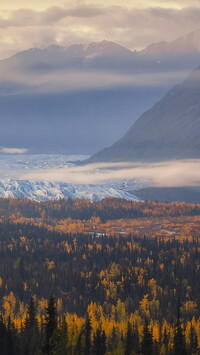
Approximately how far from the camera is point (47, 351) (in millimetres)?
158500

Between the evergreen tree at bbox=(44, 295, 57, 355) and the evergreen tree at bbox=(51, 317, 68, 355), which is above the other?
the evergreen tree at bbox=(44, 295, 57, 355)

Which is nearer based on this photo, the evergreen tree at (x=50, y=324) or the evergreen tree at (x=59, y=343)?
the evergreen tree at (x=50, y=324)

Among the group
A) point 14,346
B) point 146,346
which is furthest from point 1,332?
point 146,346

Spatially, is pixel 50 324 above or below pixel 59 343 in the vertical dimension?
above

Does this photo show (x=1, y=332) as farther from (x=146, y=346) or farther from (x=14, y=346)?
(x=146, y=346)

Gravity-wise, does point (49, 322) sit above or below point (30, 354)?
above

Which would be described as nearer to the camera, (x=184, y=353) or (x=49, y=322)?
(x=49, y=322)

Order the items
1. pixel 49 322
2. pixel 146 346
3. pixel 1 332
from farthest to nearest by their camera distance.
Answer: pixel 1 332
pixel 146 346
pixel 49 322

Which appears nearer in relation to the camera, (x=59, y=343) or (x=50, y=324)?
(x=50, y=324)

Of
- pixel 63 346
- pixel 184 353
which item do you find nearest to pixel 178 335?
pixel 184 353

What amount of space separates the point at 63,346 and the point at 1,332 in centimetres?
1297

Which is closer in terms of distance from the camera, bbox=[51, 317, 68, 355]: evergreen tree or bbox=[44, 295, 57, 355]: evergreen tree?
bbox=[44, 295, 57, 355]: evergreen tree

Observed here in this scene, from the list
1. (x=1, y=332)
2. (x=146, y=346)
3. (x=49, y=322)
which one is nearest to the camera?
(x=49, y=322)

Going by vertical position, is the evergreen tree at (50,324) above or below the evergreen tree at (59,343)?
above
